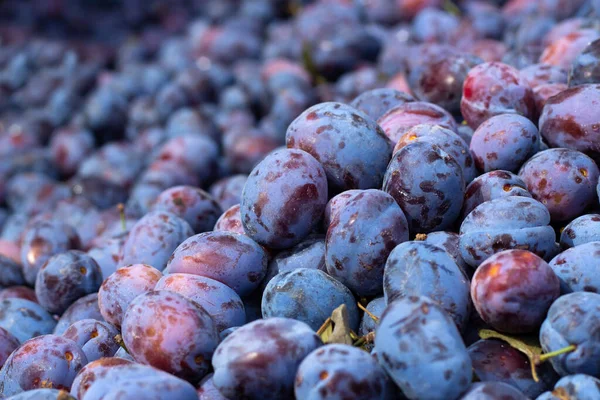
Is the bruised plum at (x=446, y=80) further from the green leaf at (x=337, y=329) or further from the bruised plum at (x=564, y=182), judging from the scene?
the green leaf at (x=337, y=329)

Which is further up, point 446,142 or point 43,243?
point 446,142

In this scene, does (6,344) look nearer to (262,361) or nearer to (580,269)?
(262,361)

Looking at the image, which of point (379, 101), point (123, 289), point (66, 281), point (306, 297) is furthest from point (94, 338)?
point (379, 101)

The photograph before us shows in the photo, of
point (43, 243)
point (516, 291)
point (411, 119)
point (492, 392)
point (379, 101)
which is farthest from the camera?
point (43, 243)

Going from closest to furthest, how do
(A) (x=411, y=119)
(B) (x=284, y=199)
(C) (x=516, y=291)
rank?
1. (C) (x=516, y=291)
2. (B) (x=284, y=199)
3. (A) (x=411, y=119)

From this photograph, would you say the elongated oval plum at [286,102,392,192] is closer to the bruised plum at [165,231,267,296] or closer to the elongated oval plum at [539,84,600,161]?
the bruised plum at [165,231,267,296]

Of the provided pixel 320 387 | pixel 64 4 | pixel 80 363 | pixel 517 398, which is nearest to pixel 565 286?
pixel 517 398

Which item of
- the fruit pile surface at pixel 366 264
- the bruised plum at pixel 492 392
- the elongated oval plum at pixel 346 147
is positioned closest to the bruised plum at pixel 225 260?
the fruit pile surface at pixel 366 264

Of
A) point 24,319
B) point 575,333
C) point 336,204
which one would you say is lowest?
point 24,319
